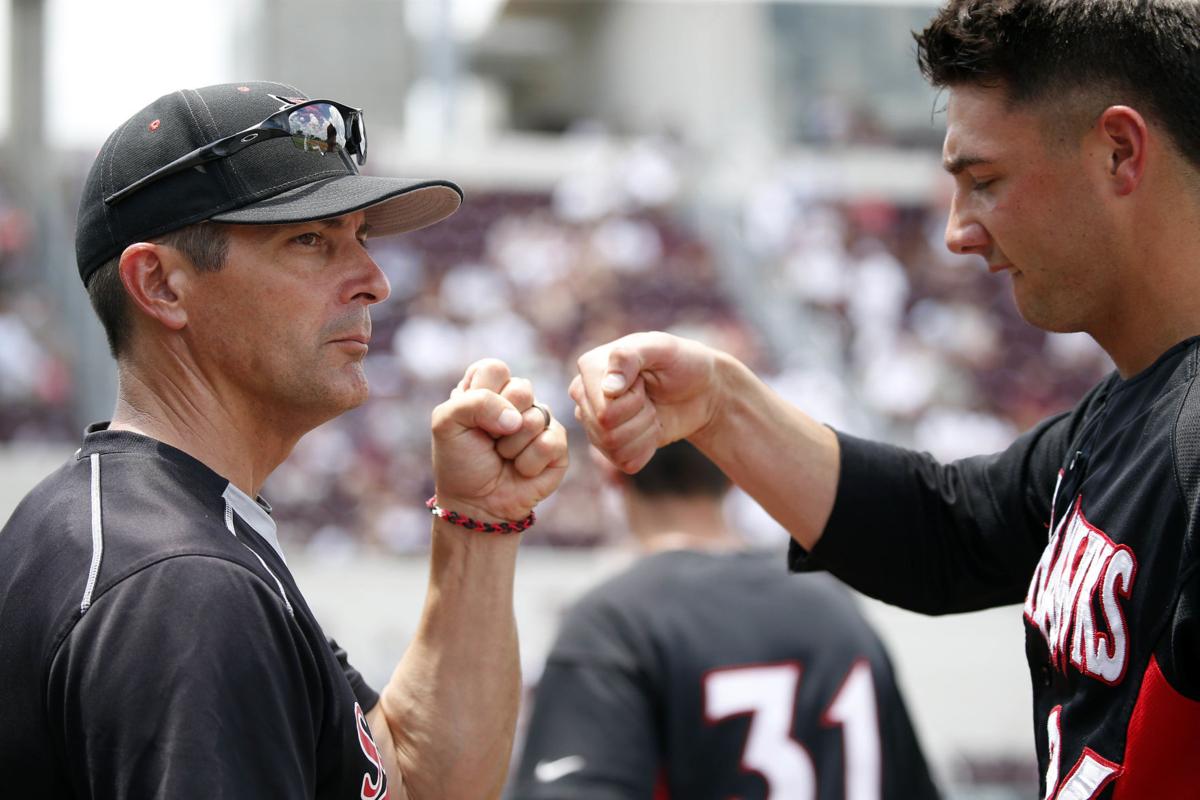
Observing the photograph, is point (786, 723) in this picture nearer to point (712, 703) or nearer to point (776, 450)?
point (712, 703)

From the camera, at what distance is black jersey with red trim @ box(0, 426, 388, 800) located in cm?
156

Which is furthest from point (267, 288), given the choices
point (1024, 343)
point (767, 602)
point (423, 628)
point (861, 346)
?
point (1024, 343)

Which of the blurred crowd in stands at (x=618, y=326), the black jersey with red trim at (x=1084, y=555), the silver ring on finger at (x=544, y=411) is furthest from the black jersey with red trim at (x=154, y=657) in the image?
the blurred crowd in stands at (x=618, y=326)

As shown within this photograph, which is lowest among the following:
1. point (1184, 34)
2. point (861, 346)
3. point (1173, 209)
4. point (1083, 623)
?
point (861, 346)

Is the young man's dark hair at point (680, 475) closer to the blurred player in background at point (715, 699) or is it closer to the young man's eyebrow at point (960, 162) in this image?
the blurred player in background at point (715, 699)

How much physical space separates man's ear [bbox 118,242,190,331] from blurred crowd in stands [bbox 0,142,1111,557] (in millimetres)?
7758

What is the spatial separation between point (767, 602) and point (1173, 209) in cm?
158

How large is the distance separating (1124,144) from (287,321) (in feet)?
4.19

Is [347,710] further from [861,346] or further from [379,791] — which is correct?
[861,346]

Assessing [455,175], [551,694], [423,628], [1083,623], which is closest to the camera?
[1083,623]

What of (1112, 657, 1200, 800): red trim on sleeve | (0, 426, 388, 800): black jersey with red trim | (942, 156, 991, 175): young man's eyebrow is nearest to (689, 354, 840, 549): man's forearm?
(942, 156, 991, 175): young man's eyebrow

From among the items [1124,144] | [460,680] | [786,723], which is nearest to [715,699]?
[786,723]

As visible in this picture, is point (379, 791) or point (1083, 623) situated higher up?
point (1083, 623)

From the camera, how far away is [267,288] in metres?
2.08
